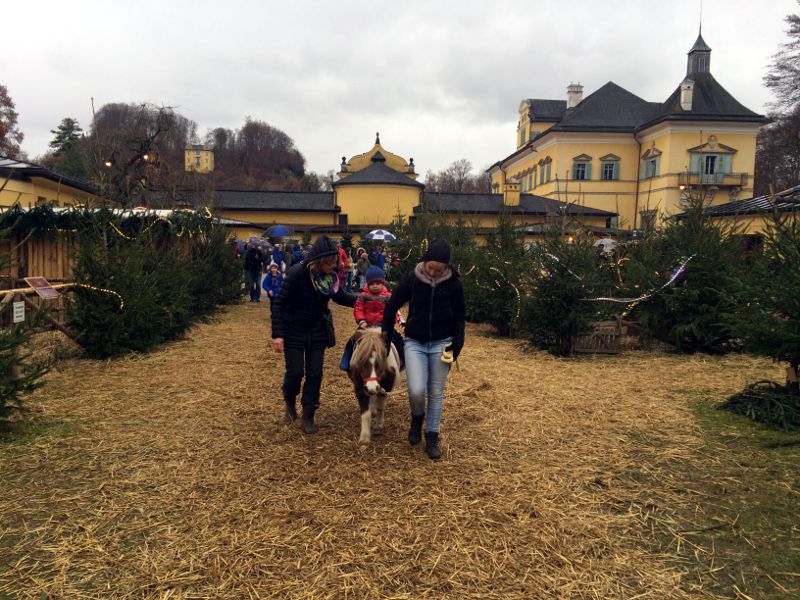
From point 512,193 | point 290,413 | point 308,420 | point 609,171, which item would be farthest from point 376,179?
point 308,420

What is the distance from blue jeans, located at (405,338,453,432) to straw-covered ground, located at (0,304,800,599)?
0.47m

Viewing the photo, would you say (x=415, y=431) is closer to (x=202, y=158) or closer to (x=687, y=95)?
(x=687, y=95)

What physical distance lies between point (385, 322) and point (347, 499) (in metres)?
1.68

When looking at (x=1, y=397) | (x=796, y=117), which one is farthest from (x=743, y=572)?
(x=796, y=117)

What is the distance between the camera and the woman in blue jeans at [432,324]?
5.30 meters

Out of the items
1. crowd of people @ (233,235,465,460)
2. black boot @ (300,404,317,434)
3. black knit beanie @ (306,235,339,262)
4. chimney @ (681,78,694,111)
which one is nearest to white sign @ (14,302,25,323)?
crowd of people @ (233,235,465,460)

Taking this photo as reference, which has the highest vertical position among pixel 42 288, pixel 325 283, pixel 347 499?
pixel 325 283

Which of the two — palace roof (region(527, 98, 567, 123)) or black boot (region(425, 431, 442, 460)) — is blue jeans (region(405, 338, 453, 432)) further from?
palace roof (region(527, 98, 567, 123))

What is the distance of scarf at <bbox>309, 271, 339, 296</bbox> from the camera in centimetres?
586

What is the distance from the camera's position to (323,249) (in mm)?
5875

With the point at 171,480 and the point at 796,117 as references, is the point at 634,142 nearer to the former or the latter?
the point at 796,117

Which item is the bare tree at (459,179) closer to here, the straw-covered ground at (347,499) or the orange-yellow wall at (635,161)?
the orange-yellow wall at (635,161)

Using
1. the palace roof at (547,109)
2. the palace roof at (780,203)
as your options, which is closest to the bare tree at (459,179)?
the palace roof at (547,109)

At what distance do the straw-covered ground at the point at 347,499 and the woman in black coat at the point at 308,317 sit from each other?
0.60 meters
